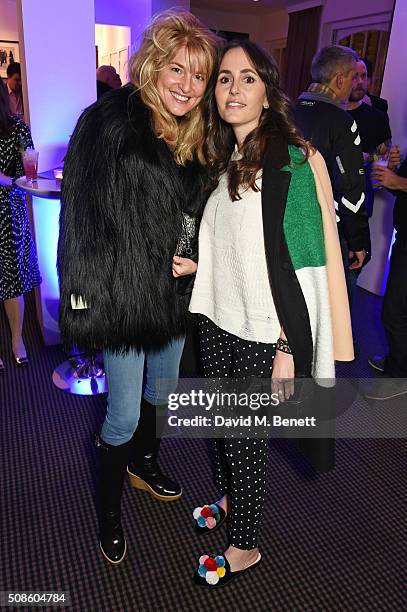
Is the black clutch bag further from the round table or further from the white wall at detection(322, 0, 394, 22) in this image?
the white wall at detection(322, 0, 394, 22)

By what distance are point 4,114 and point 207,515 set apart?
1.98 m

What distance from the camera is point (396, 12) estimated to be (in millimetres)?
3607

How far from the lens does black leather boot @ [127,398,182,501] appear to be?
5.89 feet

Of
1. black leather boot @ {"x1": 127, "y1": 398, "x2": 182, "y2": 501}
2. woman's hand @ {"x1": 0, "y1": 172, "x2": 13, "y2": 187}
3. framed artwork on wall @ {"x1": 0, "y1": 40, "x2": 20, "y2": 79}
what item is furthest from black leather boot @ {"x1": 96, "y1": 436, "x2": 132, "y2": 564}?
framed artwork on wall @ {"x1": 0, "y1": 40, "x2": 20, "y2": 79}

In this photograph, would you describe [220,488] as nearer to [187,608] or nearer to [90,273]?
[187,608]

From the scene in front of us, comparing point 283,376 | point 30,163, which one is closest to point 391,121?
point 30,163

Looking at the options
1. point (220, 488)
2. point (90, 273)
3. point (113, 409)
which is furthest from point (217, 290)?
point (220, 488)

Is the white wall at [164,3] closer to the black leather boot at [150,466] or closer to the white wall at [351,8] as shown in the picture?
the white wall at [351,8]

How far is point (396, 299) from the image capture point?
2.59m

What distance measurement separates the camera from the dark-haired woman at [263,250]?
4.17ft

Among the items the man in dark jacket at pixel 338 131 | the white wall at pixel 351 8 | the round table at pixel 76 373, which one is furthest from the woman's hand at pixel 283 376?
the white wall at pixel 351 8

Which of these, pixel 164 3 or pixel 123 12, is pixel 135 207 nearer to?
pixel 123 12

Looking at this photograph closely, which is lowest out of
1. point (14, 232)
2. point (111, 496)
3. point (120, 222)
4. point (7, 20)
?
point (111, 496)

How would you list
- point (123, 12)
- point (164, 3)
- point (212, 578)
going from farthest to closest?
point (164, 3) → point (123, 12) → point (212, 578)
